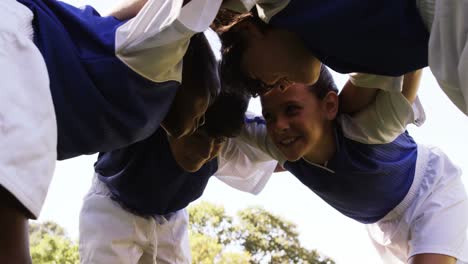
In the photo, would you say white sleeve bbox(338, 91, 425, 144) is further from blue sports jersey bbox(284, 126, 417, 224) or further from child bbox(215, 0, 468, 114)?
child bbox(215, 0, 468, 114)

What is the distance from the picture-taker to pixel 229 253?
6098 millimetres

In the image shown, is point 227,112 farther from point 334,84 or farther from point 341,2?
point 341,2

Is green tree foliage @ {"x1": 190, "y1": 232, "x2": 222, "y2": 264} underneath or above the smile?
underneath

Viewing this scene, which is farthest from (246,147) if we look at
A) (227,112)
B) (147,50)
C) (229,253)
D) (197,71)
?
(229,253)

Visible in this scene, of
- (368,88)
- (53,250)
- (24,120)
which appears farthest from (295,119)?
(53,250)

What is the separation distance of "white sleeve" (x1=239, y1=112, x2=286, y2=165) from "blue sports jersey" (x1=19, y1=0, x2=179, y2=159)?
0.61 meters

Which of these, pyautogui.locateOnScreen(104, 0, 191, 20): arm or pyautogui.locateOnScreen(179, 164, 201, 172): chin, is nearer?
pyautogui.locateOnScreen(104, 0, 191, 20): arm

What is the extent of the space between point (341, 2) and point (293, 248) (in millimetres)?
6004

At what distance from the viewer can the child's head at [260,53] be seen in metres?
1.15

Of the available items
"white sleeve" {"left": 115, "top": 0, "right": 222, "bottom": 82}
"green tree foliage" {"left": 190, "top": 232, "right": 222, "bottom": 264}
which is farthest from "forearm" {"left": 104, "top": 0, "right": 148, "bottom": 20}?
"green tree foliage" {"left": 190, "top": 232, "right": 222, "bottom": 264}

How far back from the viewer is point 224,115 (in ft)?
5.24

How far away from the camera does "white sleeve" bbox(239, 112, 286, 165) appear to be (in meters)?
1.70

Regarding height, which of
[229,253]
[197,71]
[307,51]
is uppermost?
[307,51]

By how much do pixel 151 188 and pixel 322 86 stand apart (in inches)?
21.9
